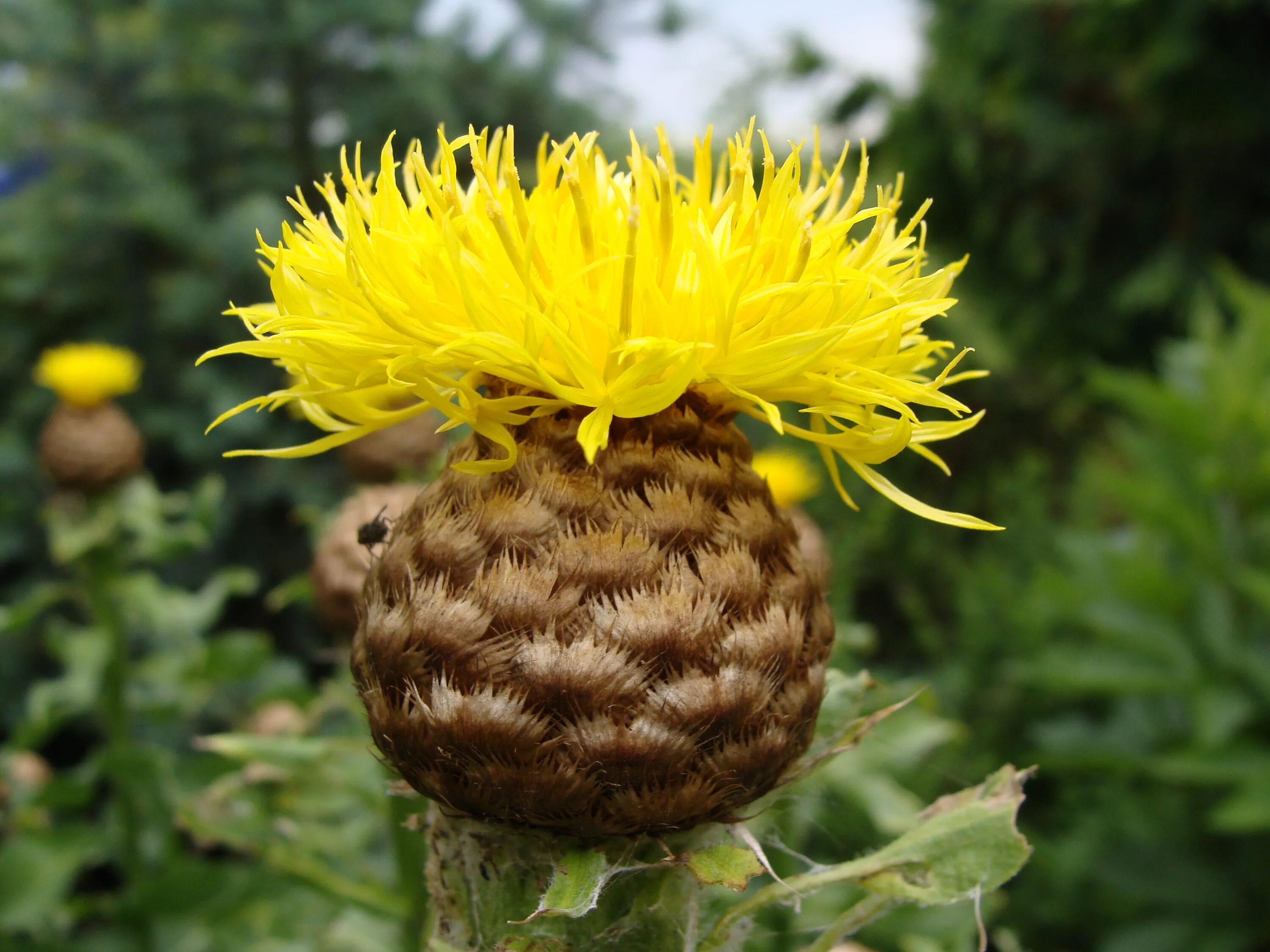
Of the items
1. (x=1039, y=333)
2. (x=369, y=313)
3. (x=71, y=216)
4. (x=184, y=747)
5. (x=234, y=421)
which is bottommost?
(x=184, y=747)

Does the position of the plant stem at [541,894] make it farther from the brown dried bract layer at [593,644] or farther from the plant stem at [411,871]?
the plant stem at [411,871]

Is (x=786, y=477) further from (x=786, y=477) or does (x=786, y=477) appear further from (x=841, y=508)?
(x=841, y=508)

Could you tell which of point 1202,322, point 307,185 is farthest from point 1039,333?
point 307,185

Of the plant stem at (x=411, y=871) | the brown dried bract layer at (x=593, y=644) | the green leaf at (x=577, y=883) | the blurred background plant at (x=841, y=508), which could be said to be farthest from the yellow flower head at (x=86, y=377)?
the green leaf at (x=577, y=883)

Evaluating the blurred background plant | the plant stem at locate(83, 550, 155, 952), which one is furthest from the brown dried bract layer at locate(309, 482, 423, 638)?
the plant stem at locate(83, 550, 155, 952)

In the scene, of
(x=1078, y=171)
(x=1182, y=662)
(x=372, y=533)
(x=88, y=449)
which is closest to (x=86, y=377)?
(x=88, y=449)

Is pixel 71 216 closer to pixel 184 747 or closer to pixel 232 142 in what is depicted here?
pixel 232 142
